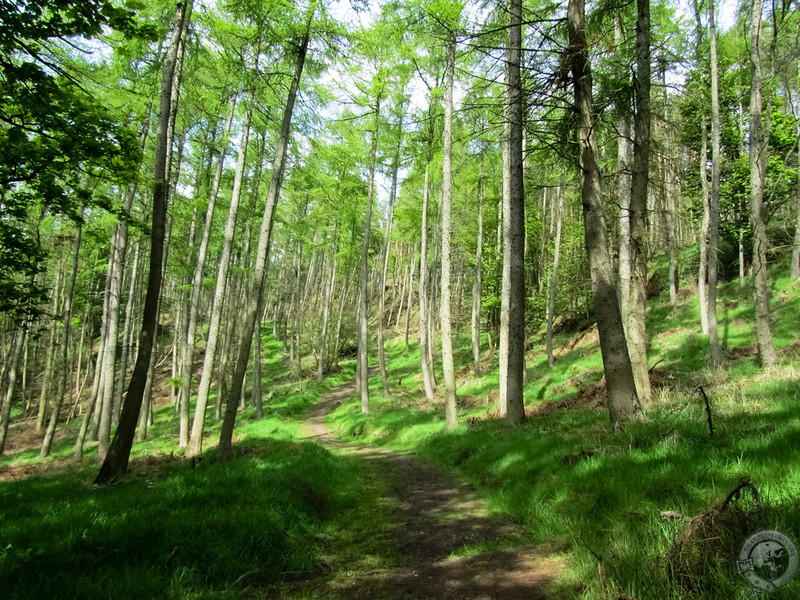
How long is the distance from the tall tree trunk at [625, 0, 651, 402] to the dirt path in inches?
167

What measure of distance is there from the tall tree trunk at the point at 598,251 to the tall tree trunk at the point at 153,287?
765 centimetres

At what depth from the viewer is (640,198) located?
7.40 meters

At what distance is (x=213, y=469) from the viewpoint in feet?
24.1

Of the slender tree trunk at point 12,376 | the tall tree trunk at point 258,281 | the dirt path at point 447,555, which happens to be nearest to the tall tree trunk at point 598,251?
the dirt path at point 447,555

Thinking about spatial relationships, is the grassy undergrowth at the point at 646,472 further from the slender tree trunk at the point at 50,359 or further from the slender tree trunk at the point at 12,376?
the slender tree trunk at the point at 50,359

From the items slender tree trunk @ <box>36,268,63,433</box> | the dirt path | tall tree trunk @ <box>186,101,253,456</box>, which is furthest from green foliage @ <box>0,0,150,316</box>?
slender tree trunk @ <box>36,268,63,433</box>

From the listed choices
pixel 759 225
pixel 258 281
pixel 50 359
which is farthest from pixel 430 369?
pixel 50 359

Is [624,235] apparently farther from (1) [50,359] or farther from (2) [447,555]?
(1) [50,359]

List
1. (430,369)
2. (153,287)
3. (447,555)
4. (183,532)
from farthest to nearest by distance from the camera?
1. (430,369)
2. (153,287)
3. (447,555)
4. (183,532)

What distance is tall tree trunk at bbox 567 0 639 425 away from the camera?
20.1 feet

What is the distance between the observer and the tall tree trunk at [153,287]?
728 cm

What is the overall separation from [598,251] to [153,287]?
8169 millimetres

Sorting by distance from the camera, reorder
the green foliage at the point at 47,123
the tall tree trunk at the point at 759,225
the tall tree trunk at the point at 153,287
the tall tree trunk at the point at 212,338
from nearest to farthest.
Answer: the green foliage at the point at 47,123
the tall tree trunk at the point at 153,287
the tall tree trunk at the point at 759,225
the tall tree trunk at the point at 212,338

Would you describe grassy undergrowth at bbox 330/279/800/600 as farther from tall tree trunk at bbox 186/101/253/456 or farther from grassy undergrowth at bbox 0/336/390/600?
tall tree trunk at bbox 186/101/253/456
